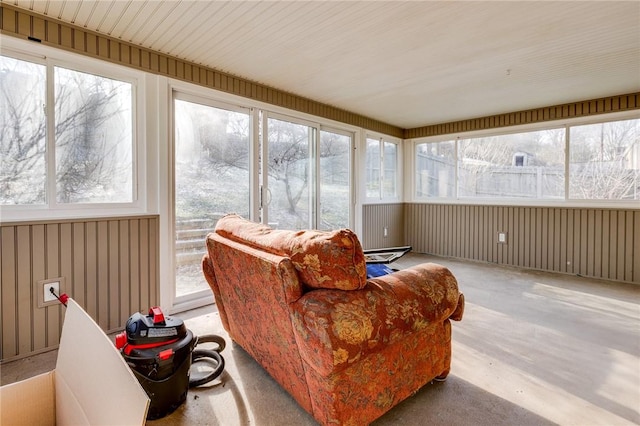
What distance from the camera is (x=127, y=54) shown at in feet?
8.38

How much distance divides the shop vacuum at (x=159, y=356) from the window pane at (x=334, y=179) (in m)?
2.83

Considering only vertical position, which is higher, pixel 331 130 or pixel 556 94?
pixel 556 94

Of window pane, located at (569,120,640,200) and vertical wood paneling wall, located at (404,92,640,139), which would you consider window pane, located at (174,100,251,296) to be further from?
window pane, located at (569,120,640,200)

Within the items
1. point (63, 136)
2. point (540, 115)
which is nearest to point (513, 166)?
point (540, 115)

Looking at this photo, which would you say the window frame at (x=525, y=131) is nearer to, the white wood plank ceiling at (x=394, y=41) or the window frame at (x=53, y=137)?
the white wood plank ceiling at (x=394, y=41)

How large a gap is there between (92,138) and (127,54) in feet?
2.40

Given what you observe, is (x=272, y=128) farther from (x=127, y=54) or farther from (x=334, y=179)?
(x=127, y=54)

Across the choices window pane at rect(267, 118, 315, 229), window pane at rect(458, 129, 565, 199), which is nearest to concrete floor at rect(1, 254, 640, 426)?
window pane at rect(267, 118, 315, 229)

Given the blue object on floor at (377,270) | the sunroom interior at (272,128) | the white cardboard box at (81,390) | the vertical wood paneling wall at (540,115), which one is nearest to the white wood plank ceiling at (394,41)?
the sunroom interior at (272,128)

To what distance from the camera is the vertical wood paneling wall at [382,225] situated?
512 centimetres

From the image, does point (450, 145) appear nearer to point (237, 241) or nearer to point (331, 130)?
point (331, 130)

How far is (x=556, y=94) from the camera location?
12.5 feet

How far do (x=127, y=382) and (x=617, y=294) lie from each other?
4.60 meters

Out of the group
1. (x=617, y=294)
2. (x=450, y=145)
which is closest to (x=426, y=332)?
(x=617, y=294)
